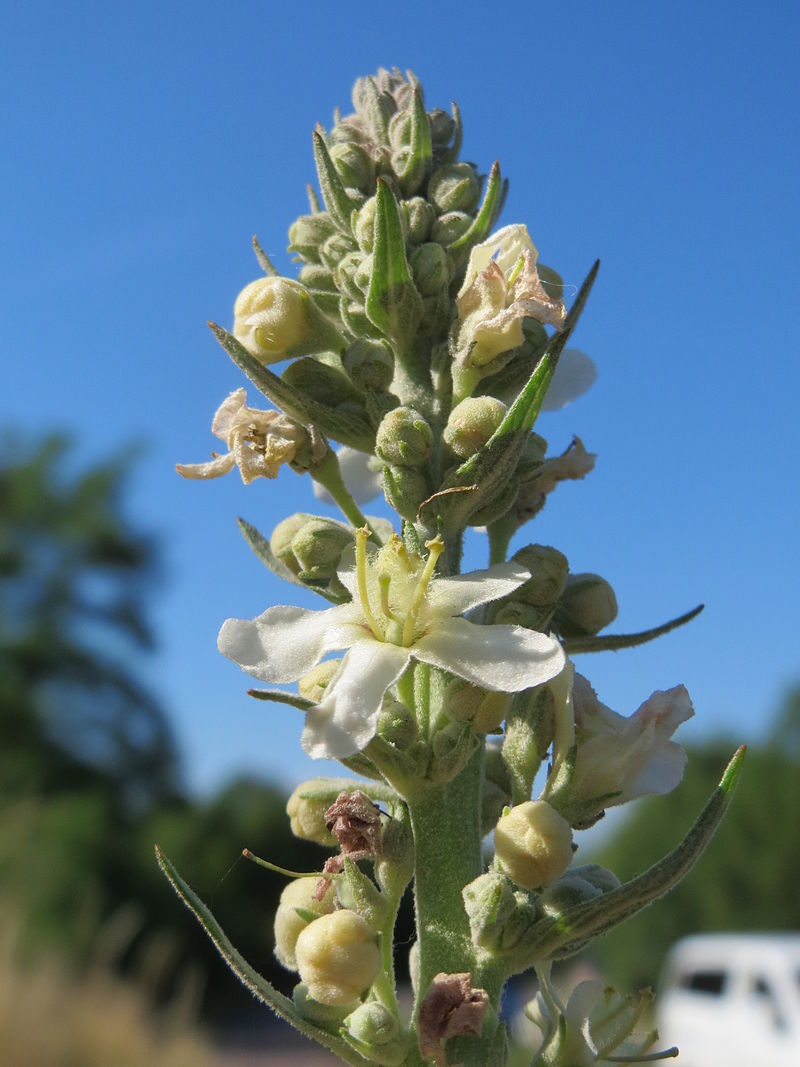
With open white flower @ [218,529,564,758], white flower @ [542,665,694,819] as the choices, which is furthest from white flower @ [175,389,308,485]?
white flower @ [542,665,694,819]

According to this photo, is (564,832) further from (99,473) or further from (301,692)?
(99,473)

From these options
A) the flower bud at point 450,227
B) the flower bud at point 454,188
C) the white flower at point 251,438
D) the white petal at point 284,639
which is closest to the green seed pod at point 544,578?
the white petal at point 284,639

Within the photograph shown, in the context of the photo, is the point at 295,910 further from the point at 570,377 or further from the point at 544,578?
the point at 570,377

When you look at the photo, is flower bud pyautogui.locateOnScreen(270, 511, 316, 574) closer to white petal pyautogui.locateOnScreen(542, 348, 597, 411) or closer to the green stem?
the green stem

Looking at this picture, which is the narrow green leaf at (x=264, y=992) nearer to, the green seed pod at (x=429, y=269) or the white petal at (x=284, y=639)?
the white petal at (x=284, y=639)

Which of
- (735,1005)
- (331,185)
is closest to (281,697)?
(331,185)

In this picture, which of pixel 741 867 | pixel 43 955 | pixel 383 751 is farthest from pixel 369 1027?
pixel 741 867
